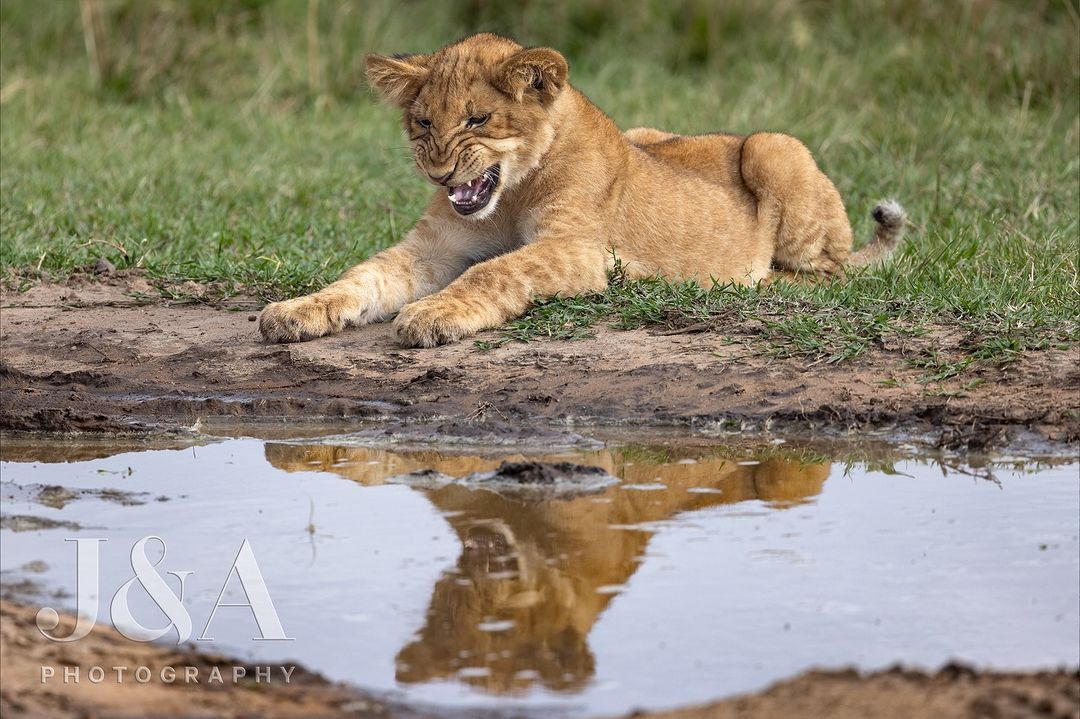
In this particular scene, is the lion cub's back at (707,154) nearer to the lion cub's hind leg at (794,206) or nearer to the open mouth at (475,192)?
the lion cub's hind leg at (794,206)

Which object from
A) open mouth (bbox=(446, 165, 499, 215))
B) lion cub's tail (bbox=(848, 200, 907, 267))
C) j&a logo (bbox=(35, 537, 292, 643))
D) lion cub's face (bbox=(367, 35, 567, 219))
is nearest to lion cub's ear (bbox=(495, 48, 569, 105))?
lion cub's face (bbox=(367, 35, 567, 219))

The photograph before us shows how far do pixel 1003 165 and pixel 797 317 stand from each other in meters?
3.30

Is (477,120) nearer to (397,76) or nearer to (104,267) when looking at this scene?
(397,76)

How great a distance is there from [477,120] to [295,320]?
96 centimetres

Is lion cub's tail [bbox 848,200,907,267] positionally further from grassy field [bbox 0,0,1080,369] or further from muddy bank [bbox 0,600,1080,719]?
muddy bank [bbox 0,600,1080,719]

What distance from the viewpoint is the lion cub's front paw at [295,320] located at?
16.9 feet

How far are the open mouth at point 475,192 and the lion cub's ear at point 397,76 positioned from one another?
15.0 inches

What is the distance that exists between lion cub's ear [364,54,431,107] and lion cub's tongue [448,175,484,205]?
375 millimetres

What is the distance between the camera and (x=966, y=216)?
23.4 feet

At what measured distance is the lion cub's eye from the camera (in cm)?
534

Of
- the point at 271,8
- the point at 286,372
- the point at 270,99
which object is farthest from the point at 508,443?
the point at 271,8

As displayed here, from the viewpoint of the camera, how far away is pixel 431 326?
5035 millimetres

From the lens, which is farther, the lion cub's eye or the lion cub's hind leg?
the lion cub's hind leg

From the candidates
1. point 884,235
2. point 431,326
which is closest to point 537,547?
point 431,326
